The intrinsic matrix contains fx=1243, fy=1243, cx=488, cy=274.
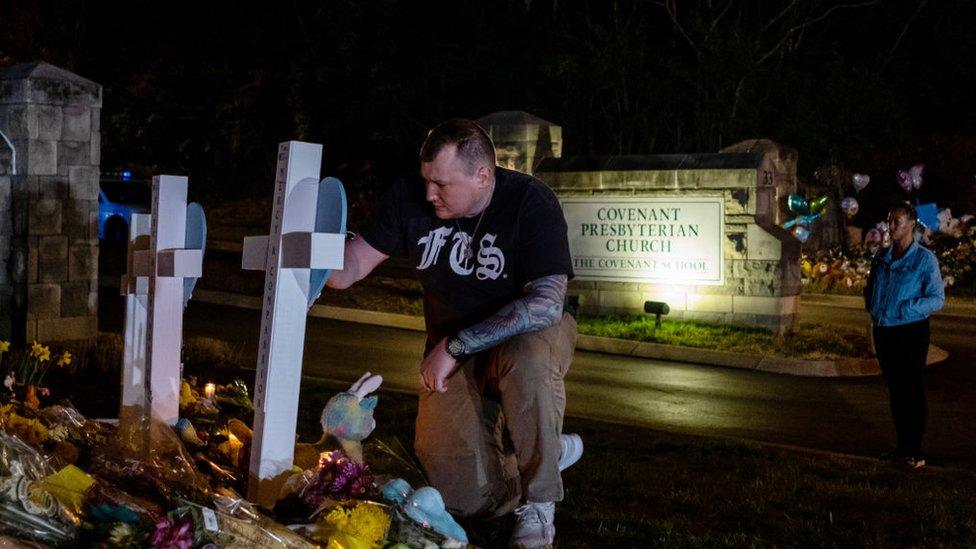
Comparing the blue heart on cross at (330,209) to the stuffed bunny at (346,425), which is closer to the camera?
the blue heart on cross at (330,209)

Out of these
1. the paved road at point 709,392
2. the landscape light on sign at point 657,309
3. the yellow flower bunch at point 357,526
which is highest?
the landscape light on sign at point 657,309

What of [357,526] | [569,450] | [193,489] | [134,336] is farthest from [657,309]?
[357,526]

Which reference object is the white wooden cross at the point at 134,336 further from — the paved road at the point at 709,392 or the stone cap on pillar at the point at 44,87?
the stone cap on pillar at the point at 44,87

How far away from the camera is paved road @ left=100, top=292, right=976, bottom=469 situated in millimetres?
8883

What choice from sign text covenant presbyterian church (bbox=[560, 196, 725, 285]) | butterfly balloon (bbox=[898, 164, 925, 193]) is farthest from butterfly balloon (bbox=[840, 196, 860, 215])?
sign text covenant presbyterian church (bbox=[560, 196, 725, 285])

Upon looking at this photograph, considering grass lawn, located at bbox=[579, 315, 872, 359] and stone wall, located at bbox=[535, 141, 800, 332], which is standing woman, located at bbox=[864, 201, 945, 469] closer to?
grass lawn, located at bbox=[579, 315, 872, 359]

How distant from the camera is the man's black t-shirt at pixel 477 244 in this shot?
16.4 ft

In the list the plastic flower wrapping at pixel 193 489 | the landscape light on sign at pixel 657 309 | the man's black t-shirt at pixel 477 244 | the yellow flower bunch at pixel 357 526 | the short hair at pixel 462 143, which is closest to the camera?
the plastic flower wrapping at pixel 193 489

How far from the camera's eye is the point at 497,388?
5137 millimetres

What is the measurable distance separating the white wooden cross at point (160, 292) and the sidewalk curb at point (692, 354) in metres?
6.70

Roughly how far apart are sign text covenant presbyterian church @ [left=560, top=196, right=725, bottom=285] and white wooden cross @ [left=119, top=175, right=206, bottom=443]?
34.1 feet

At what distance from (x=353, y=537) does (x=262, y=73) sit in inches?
1053

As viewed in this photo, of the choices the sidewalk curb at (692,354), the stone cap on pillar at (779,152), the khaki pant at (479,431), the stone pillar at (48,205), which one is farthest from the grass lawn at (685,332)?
the khaki pant at (479,431)

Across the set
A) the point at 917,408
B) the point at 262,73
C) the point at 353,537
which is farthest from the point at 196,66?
the point at 353,537
